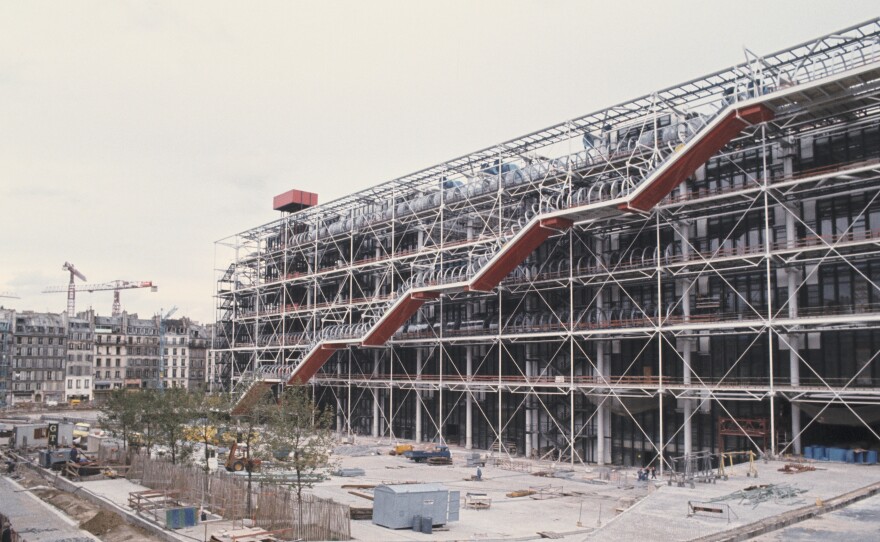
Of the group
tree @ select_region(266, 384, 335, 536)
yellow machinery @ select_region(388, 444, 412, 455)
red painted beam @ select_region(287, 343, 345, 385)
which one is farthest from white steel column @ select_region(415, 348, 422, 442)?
tree @ select_region(266, 384, 335, 536)

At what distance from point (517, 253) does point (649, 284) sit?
750 cm

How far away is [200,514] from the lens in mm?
29891

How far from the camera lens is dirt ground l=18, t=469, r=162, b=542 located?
28672 millimetres

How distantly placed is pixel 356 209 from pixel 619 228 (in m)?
26.3

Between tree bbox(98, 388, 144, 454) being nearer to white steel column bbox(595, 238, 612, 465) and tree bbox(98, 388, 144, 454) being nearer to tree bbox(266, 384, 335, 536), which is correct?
tree bbox(266, 384, 335, 536)

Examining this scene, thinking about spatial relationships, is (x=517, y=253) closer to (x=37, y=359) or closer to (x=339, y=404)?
(x=339, y=404)

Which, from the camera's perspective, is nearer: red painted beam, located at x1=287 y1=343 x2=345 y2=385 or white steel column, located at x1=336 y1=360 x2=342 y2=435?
red painted beam, located at x1=287 y1=343 x2=345 y2=385

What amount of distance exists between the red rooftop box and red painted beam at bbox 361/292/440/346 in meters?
24.1

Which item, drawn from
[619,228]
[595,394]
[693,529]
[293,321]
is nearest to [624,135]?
[619,228]

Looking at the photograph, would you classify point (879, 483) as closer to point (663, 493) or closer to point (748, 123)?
point (663, 493)

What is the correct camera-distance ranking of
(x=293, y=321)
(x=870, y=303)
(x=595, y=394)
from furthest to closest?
(x=293, y=321)
(x=595, y=394)
(x=870, y=303)

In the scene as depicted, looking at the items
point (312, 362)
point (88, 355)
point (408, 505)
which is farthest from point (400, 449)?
point (88, 355)

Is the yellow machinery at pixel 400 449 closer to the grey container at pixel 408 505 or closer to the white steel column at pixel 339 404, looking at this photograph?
the white steel column at pixel 339 404

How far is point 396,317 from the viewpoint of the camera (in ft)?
176
